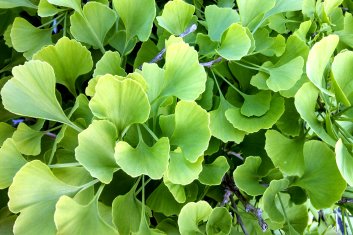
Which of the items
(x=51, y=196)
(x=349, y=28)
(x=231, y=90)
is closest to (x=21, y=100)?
(x=51, y=196)

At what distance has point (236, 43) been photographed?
0.96 feet

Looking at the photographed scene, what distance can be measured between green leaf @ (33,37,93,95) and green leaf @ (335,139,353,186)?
19cm

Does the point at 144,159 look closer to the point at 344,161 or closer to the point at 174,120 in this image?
the point at 174,120

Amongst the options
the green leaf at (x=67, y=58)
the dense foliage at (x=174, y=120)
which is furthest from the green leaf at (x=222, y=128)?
the green leaf at (x=67, y=58)

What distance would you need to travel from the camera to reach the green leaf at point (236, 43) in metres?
0.29

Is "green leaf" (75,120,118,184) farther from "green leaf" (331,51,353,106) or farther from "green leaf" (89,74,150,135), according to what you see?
"green leaf" (331,51,353,106)

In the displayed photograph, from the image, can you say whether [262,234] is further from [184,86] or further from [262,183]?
[184,86]

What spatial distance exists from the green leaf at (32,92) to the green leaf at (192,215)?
99mm

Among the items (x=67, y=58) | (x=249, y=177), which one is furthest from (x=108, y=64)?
(x=249, y=177)

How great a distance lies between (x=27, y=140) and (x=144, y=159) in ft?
0.34

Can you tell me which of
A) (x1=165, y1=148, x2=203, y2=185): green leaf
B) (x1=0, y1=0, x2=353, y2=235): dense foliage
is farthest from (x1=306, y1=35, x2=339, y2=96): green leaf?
(x1=165, y1=148, x2=203, y2=185): green leaf

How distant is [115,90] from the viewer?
24cm

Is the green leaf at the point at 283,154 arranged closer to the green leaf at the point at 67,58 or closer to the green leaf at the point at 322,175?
the green leaf at the point at 322,175

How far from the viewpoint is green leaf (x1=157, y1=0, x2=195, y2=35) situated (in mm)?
308
